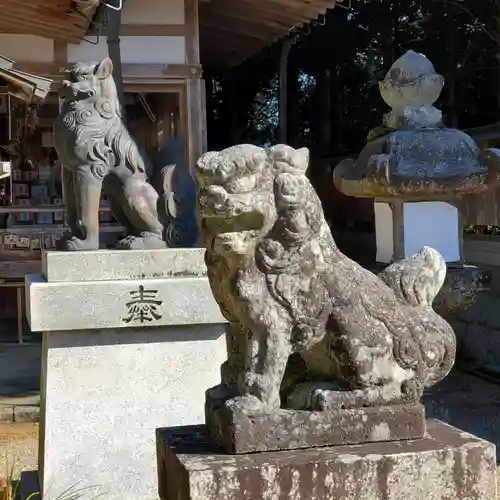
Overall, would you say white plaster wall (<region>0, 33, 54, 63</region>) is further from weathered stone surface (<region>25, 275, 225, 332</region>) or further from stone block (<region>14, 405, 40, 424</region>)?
weathered stone surface (<region>25, 275, 225, 332</region>)

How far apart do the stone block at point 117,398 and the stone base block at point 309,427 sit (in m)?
1.89

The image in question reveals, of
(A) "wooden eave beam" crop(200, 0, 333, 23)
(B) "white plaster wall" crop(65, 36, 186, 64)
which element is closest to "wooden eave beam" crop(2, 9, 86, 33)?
(B) "white plaster wall" crop(65, 36, 186, 64)

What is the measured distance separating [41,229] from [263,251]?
8032 mm

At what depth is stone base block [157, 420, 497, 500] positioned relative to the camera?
210 cm

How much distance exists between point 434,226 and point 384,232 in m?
0.32

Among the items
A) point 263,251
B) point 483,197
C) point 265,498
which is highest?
point 483,197

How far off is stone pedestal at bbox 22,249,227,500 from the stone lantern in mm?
1027

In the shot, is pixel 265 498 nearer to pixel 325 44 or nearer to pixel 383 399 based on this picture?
pixel 383 399

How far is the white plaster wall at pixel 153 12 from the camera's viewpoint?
9211 millimetres

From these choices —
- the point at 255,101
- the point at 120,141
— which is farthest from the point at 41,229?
the point at 255,101

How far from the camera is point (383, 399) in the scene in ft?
7.55


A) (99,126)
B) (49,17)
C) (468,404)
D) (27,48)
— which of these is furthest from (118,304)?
(27,48)

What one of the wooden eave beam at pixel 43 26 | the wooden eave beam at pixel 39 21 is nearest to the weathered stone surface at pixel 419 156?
the wooden eave beam at pixel 39 21

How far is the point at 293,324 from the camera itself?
2.27 m
